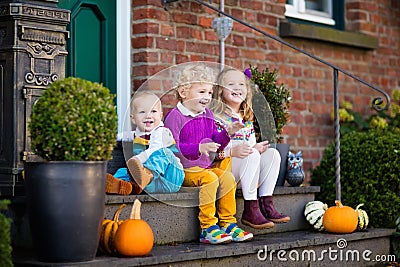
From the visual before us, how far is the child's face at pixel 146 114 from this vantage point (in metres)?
5.05

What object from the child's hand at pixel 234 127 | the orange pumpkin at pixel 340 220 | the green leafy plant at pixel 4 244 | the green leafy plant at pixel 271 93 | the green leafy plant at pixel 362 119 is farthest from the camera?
the green leafy plant at pixel 362 119

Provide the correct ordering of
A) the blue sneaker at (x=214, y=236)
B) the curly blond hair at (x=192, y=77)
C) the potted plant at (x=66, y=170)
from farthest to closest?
the curly blond hair at (x=192, y=77) < the blue sneaker at (x=214, y=236) < the potted plant at (x=66, y=170)

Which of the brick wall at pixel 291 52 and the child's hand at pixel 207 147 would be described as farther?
the brick wall at pixel 291 52

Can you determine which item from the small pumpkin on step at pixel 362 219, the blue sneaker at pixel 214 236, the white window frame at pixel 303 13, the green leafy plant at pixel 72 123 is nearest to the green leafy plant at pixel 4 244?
the green leafy plant at pixel 72 123

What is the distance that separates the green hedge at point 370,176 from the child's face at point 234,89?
1322 mm

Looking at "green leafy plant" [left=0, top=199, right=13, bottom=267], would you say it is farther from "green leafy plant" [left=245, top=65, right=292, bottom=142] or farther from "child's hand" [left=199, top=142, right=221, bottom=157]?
"green leafy plant" [left=245, top=65, right=292, bottom=142]

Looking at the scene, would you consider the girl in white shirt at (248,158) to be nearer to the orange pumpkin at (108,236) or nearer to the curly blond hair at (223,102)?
the curly blond hair at (223,102)

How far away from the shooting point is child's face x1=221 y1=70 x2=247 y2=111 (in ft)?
17.5

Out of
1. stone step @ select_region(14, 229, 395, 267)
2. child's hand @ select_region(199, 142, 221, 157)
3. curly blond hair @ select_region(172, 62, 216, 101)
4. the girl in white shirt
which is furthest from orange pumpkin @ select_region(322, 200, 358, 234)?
curly blond hair @ select_region(172, 62, 216, 101)

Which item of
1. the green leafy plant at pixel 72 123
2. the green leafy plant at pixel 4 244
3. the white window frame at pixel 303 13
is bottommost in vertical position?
the green leafy plant at pixel 4 244

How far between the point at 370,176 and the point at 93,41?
7.45 ft

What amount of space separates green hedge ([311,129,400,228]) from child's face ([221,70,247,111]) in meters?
1.32

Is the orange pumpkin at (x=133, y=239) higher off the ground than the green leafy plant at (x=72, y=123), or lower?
lower

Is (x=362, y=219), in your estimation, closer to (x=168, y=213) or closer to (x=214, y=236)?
(x=214, y=236)
